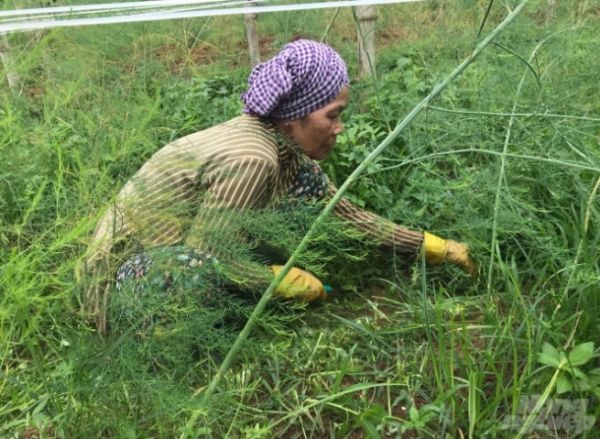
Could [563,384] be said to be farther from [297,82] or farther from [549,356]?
[297,82]

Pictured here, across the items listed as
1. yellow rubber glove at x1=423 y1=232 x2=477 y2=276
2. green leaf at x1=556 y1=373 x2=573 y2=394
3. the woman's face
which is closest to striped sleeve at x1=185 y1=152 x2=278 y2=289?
the woman's face

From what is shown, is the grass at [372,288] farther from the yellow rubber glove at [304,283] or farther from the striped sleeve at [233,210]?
the striped sleeve at [233,210]

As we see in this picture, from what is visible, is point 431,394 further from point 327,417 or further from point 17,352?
point 17,352

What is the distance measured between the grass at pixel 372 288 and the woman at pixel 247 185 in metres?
0.08

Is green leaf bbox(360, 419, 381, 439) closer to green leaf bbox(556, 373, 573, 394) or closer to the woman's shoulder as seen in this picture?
green leaf bbox(556, 373, 573, 394)

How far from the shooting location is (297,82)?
73.7 inches

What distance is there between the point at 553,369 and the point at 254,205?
3.03ft

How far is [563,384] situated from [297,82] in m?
1.10

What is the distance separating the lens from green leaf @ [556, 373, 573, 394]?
63.4 inches

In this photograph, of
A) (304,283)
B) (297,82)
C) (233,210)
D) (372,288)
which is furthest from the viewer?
(372,288)

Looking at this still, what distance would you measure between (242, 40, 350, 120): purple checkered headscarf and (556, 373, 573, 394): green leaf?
101 cm

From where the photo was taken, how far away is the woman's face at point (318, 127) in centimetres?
194

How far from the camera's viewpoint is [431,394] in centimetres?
179

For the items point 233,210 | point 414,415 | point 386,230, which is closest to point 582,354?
point 414,415
